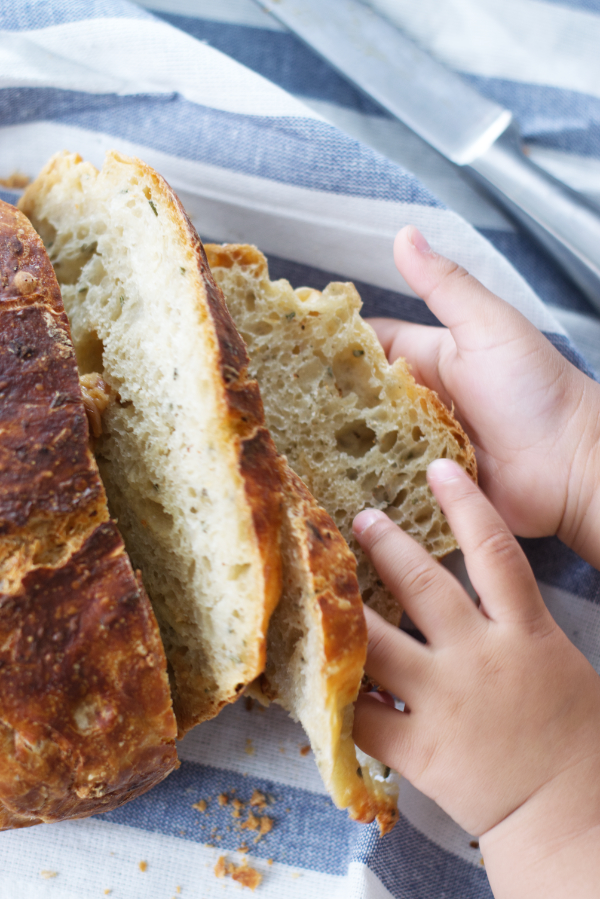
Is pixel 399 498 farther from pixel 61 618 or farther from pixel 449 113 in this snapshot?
pixel 449 113

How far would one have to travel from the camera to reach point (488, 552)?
173 centimetres

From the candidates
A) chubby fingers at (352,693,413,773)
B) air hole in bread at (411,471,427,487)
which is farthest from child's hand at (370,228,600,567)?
→ chubby fingers at (352,693,413,773)

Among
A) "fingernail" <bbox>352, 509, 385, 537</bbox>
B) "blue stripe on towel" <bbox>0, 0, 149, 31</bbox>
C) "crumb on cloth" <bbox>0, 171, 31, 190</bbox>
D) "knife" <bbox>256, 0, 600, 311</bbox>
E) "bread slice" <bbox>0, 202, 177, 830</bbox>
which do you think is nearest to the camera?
"bread slice" <bbox>0, 202, 177, 830</bbox>

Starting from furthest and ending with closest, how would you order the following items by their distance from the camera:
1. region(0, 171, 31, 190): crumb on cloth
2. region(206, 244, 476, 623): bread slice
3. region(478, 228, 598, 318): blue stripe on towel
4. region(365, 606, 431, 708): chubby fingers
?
region(478, 228, 598, 318): blue stripe on towel → region(0, 171, 31, 190): crumb on cloth → region(206, 244, 476, 623): bread slice → region(365, 606, 431, 708): chubby fingers

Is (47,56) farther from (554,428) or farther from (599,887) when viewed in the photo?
(599,887)

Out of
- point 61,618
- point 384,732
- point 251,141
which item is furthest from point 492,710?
point 251,141

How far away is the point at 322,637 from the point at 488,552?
584mm

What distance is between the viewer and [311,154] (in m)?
2.12

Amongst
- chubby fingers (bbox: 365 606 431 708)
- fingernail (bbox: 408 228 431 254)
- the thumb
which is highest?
fingernail (bbox: 408 228 431 254)

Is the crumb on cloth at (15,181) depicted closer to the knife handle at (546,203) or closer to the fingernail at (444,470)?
the knife handle at (546,203)

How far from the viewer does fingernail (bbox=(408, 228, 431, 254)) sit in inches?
78.2

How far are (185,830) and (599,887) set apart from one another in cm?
120

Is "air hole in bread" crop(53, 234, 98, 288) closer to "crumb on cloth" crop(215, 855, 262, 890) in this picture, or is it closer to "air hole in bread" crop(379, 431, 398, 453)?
"air hole in bread" crop(379, 431, 398, 453)

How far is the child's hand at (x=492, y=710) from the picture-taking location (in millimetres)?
1642
